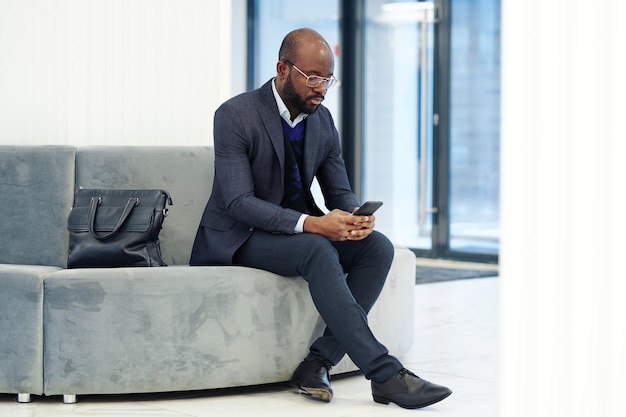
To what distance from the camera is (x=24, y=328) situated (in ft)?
9.48

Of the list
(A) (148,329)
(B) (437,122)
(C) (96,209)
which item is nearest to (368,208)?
(A) (148,329)

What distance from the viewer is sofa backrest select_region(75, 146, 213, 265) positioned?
11.7 ft

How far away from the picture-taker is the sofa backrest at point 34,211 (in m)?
3.46

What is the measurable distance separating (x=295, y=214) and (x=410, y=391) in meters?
0.66

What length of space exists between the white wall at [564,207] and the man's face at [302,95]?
191cm

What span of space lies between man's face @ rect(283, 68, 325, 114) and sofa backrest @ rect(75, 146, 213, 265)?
646mm

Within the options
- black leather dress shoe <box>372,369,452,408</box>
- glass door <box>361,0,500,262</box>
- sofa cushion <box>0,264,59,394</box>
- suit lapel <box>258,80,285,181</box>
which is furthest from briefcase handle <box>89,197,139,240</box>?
glass door <box>361,0,500,262</box>

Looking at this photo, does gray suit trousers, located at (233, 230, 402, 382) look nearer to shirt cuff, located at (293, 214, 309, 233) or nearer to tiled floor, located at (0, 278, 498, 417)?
shirt cuff, located at (293, 214, 309, 233)

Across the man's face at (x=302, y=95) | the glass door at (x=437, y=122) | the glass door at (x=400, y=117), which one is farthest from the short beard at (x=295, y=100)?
the glass door at (x=400, y=117)

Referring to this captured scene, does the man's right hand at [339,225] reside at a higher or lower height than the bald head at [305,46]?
lower

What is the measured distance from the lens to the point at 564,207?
117cm

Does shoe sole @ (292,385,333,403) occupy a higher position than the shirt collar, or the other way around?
the shirt collar

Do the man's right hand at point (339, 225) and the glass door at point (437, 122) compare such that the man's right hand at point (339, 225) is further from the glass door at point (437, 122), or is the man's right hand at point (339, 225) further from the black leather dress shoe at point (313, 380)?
the glass door at point (437, 122)

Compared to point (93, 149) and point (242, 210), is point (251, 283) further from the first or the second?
point (93, 149)
